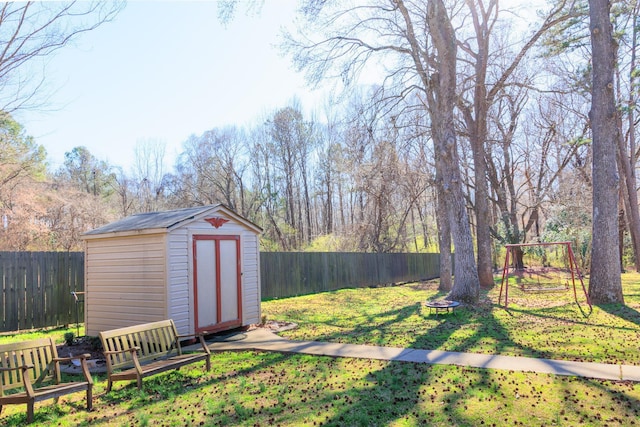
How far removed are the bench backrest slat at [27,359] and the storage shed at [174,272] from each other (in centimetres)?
268

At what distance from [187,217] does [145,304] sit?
5.70ft

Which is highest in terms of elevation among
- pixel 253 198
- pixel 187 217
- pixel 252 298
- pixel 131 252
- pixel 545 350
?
pixel 253 198

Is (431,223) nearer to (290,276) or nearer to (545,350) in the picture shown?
(290,276)

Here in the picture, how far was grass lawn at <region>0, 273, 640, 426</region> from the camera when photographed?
3916 millimetres

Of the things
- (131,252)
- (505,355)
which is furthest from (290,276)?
(505,355)

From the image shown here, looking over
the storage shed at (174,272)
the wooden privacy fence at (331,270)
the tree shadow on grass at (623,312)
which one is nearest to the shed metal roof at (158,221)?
the storage shed at (174,272)

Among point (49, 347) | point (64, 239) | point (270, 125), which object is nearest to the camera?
point (49, 347)

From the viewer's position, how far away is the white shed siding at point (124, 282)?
769 cm

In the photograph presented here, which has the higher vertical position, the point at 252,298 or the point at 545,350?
the point at 252,298

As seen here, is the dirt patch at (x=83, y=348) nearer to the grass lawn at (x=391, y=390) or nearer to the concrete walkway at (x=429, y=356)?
the grass lawn at (x=391, y=390)

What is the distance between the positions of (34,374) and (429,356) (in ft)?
15.8

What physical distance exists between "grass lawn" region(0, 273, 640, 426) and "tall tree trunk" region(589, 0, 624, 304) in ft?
6.12

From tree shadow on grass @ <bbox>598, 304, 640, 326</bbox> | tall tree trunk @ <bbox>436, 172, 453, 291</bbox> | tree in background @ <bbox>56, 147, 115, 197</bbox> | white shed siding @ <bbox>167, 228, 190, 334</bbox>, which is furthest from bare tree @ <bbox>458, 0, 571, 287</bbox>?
tree in background @ <bbox>56, 147, 115, 197</bbox>

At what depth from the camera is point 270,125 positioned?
2938 cm
